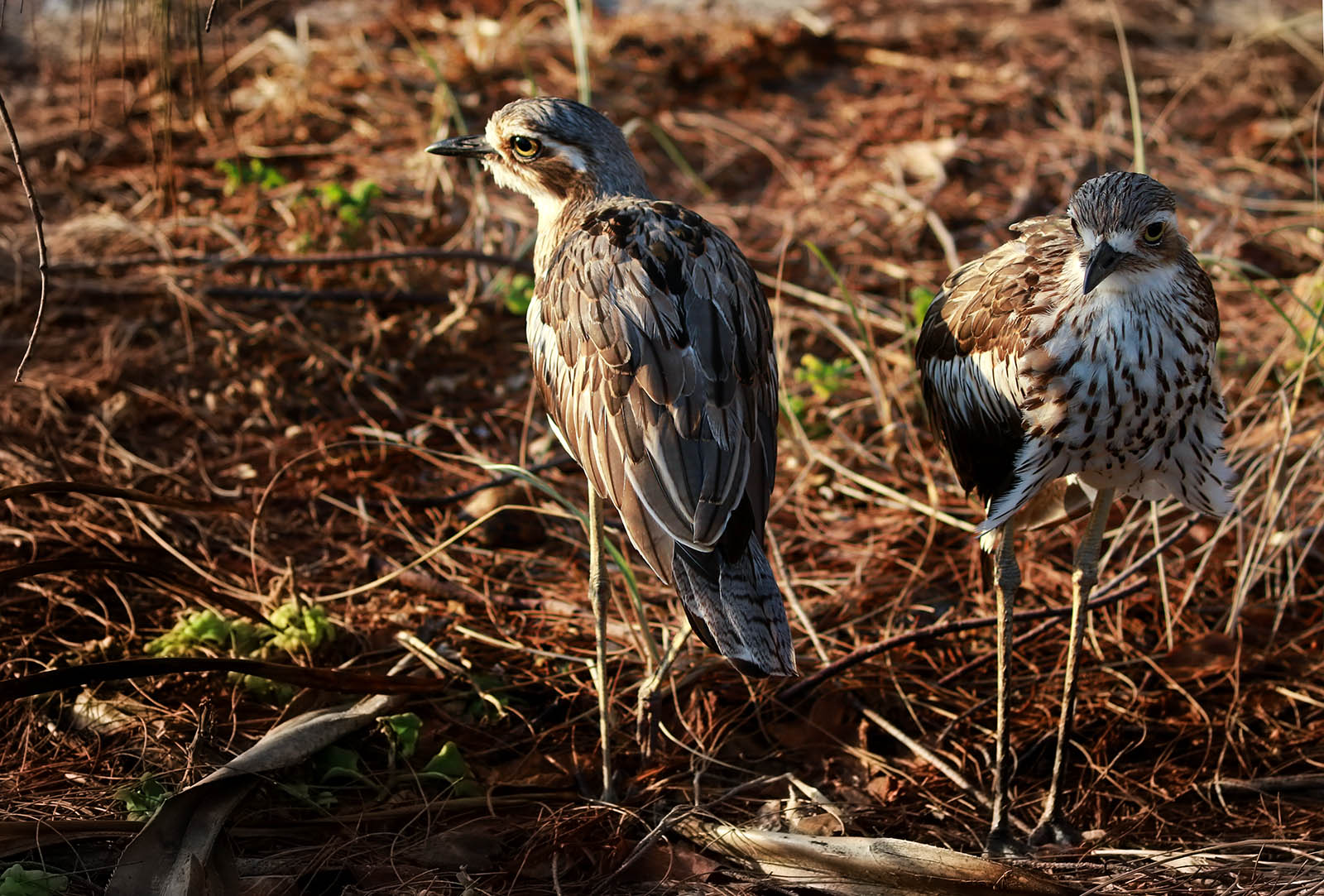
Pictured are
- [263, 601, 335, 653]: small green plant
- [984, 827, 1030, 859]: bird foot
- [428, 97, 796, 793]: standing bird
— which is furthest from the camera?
[263, 601, 335, 653]: small green plant

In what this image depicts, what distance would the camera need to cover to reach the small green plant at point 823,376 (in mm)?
4383

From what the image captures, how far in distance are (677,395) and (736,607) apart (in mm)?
514

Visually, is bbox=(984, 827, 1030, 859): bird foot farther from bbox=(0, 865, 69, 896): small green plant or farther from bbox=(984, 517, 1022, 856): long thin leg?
bbox=(0, 865, 69, 896): small green plant

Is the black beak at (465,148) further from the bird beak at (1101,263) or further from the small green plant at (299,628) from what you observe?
the bird beak at (1101,263)

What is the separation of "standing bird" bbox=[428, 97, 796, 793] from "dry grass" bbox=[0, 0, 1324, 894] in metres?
0.58

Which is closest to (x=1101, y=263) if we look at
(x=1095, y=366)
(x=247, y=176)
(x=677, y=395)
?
(x=1095, y=366)

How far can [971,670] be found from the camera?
11.7 feet

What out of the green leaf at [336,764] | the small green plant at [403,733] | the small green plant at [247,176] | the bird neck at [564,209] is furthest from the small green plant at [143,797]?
the small green plant at [247,176]

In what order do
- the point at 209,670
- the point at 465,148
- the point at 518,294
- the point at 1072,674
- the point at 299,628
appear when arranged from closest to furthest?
1. the point at 209,670
2. the point at 1072,674
3. the point at 299,628
4. the point at 465,148
5. the point at 518,294

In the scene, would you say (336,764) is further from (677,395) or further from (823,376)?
(823,376)

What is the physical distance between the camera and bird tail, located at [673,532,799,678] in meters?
2.66

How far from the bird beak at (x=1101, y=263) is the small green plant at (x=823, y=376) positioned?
1.81m

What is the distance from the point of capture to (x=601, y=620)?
3.16 metres

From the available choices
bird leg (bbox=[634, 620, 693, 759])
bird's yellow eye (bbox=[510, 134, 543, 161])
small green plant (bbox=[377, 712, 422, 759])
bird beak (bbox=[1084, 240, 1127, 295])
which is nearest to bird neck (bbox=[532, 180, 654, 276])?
bird's yellow eye (bbox=[510, 134, 543, 161])
